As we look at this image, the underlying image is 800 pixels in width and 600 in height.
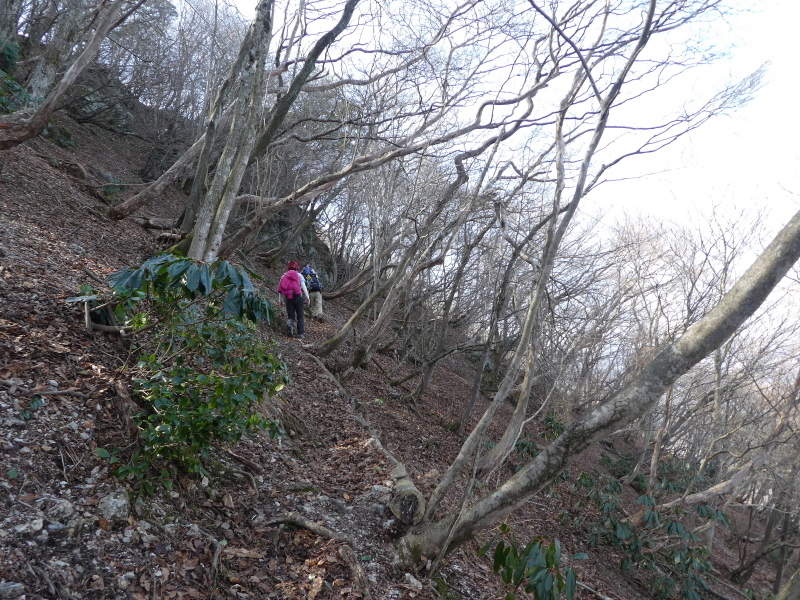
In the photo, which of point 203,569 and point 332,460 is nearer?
point 203,569

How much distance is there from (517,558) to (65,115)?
57.4ft

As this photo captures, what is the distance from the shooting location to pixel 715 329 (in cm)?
302

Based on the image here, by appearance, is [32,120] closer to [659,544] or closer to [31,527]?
[31,527]

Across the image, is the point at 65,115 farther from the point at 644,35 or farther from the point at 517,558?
the point at 517,558

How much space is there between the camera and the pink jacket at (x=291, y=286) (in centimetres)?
944

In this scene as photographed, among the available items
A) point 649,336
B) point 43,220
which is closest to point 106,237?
point 43,220

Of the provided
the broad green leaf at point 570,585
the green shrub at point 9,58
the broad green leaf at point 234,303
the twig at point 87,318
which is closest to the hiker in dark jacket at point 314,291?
the twig at point 87,318

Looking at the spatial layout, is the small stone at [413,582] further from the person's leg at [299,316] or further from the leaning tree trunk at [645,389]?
the person's leg at [299,316]

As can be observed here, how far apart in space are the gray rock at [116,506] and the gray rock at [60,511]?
175mm

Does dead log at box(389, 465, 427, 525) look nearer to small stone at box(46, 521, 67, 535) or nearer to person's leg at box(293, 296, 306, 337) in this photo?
small stone at box(46, 521, 67, 535)

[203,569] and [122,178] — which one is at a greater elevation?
[122,178]

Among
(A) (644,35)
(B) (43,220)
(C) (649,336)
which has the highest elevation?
(A) (644,35)

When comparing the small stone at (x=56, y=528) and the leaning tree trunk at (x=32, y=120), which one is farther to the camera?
the leaning tree trunk at (x=32, y=120)

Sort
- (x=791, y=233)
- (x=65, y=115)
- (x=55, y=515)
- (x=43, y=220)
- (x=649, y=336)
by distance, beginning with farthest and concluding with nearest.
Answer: (x=65, y=115) < (x=649, y=336) < (x=43, y=220) < (x=791, y=233) < (x=55, y=515)
